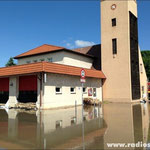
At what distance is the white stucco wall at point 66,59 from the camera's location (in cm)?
2342

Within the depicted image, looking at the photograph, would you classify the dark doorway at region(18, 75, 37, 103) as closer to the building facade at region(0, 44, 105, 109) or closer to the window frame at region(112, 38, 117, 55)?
the building facade at region(0, 44, 105, 109)

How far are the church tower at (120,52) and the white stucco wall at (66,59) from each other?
2.81 m

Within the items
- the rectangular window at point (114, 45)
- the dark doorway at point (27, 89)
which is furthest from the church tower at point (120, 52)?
the dark doorway at point (27, 89)

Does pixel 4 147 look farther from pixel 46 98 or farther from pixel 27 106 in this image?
pixel 27 106

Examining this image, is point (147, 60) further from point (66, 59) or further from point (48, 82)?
point (48, 82)

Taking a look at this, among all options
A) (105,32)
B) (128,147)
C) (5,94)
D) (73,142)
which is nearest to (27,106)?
(5,94)

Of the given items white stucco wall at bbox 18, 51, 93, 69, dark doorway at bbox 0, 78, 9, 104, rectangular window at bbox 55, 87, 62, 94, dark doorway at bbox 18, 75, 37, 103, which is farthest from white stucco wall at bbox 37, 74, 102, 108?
dark doorway at bbox 0, 78, 9, 104

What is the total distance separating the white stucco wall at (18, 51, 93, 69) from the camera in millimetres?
23419

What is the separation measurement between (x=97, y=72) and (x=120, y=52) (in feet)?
14.7

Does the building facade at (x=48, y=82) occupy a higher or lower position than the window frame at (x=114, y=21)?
lower

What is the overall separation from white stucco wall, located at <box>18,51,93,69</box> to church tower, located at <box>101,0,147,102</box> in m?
2.81

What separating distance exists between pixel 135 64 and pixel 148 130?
19008mm

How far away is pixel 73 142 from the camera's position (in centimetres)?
645

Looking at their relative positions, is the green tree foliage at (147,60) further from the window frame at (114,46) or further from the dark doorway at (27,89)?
the dark doorway at (27,89)
